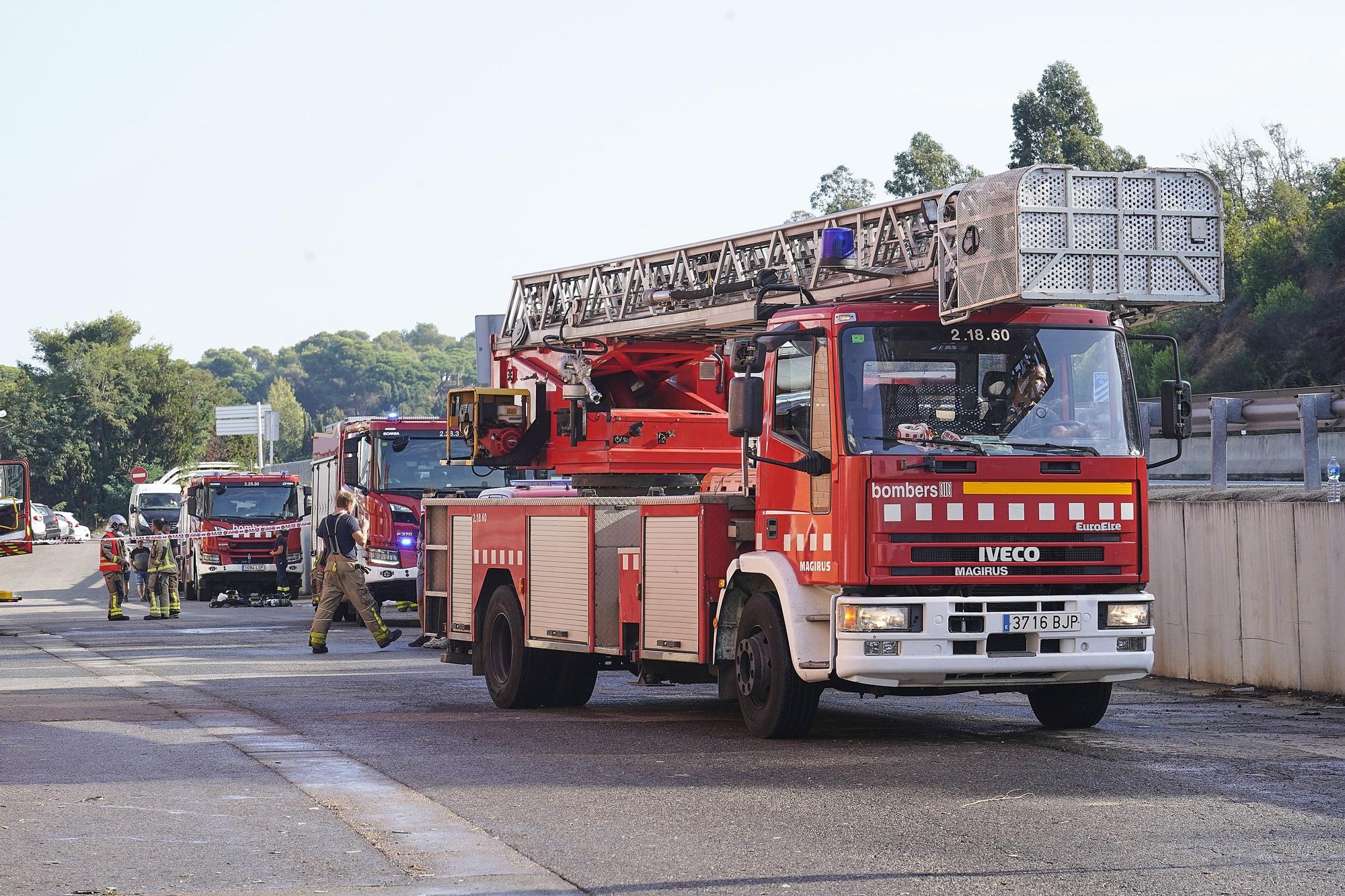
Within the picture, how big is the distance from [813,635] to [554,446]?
584 centimetres

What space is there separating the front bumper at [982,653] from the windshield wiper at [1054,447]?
33.7 inches

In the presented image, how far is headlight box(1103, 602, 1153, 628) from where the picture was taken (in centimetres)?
1105

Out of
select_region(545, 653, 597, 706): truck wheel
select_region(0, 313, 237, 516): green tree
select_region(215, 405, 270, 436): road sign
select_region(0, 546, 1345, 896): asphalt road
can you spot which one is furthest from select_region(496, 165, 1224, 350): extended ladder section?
select_region(215, 405, 270, 436): road sign

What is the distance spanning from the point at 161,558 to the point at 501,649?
1801cm

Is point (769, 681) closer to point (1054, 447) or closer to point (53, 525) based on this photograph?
point (1054, 447)

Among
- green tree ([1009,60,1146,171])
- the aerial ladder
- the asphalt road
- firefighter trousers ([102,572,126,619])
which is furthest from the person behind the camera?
green tree ([1009,60,1146,171])

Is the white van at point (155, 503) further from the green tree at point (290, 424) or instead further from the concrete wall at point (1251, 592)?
the green tree at point (290, 424)

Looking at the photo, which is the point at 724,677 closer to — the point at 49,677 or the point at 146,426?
the point at 49,677

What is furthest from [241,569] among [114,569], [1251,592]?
[1251,592]

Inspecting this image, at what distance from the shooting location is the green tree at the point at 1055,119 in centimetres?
7938

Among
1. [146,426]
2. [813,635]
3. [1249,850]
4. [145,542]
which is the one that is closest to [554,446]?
[813,635]

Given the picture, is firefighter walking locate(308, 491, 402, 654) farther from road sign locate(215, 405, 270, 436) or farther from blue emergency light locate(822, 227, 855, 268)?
road sign locate(215, 405, 270, 436)

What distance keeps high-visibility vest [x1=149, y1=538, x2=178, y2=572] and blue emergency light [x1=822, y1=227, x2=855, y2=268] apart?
20.9 meters

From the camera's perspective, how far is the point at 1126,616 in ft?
36.4
